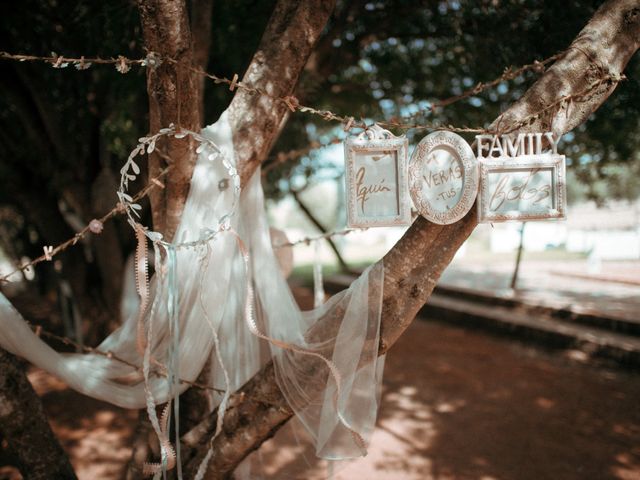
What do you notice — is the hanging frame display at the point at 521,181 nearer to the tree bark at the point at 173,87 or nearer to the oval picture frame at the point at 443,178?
the oval picture frame at the point at 443,178

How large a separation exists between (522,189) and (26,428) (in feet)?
8.87

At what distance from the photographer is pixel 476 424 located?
4.32m

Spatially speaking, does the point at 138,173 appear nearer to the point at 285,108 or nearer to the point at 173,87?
the point at 173,87

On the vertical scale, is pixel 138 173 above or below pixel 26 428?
above

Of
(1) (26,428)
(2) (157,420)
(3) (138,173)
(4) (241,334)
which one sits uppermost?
(3) (138,173)

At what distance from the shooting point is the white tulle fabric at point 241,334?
2.19m

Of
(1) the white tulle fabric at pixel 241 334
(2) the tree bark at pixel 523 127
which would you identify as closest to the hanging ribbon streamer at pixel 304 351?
(1) the white tulle fabric at pixel 241 334

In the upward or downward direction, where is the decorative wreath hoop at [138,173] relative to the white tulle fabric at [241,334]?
upward

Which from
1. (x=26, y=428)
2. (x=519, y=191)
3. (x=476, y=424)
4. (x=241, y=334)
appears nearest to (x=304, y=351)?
(x=241, y=334)

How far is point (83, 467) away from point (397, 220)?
3.20m

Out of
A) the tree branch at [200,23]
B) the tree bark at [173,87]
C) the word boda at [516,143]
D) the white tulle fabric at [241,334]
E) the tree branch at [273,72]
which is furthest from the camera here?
the tree branch at [200,23]

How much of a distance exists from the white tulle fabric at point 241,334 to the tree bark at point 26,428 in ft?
0.38

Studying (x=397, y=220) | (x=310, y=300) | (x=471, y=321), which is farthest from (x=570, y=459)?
(x=310, y=300)

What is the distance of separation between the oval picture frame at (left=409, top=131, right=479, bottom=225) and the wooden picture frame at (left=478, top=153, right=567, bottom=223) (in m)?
0.07
